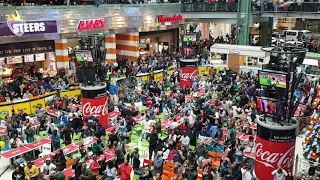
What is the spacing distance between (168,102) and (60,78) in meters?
7.93

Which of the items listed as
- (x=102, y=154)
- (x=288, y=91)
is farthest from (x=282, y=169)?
(x=102, y=154)

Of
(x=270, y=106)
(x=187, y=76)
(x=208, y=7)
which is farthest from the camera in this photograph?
(x=208, y=7)

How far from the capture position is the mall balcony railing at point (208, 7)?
31.9 metres

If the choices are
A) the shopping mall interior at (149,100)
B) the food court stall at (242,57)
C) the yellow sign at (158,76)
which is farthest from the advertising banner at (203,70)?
the yellow sign at (158,76)

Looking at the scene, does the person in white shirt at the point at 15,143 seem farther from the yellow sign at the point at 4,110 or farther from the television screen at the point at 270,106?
the television screen at the point at 270,106

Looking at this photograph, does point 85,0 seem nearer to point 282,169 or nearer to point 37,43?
point 37,43

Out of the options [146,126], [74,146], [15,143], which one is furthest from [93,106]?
[15,143]

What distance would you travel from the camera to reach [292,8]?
93.9ft

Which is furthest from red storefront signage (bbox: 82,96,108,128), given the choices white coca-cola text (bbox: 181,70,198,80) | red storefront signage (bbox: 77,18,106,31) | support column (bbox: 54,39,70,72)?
support column (bbox: 54,39,70,72)

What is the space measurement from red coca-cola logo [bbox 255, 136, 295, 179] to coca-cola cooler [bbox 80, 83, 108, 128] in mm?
7785

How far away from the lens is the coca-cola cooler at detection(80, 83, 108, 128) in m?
16.4

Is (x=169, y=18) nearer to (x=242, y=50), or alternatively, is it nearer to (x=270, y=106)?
(x=242, y=50)

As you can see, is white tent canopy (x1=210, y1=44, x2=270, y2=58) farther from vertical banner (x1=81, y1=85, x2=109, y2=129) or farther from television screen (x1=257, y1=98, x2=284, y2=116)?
television screen (x1=257, y1=98, x2=284, y2=116)

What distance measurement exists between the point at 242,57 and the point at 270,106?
18132 mm
